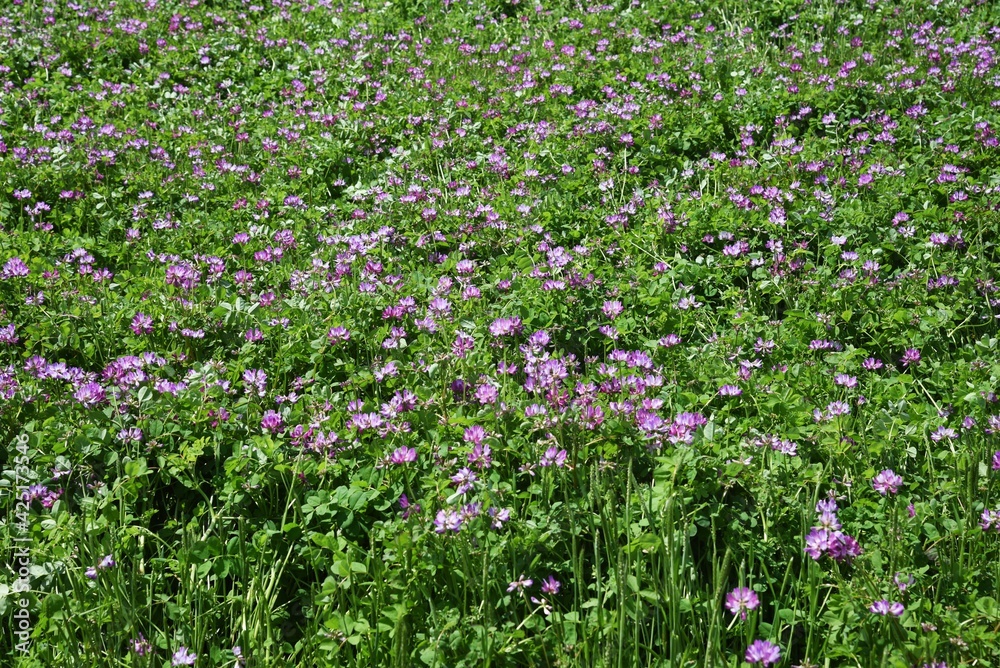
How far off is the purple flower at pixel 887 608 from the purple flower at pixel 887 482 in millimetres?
530

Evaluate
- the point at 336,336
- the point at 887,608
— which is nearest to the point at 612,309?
the point at 336,336

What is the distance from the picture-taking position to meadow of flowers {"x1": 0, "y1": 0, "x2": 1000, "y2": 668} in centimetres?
242

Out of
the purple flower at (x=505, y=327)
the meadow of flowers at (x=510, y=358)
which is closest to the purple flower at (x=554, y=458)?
the meadow of flowers at (x=510, y=358)

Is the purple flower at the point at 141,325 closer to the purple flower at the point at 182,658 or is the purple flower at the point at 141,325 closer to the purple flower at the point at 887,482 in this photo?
the purple flower at the point at 182,658

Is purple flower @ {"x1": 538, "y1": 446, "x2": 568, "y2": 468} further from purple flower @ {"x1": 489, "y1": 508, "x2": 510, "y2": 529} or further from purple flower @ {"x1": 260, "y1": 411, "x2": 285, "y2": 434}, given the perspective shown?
purple flower @ {"x1": 260, "y1": 411, "x2": 285, "y2": 434}

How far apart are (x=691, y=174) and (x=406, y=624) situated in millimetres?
3531

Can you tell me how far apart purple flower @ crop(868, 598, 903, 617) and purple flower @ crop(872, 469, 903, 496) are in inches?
20.9

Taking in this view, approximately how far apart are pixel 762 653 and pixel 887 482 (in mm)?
838

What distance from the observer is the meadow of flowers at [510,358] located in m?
2.42

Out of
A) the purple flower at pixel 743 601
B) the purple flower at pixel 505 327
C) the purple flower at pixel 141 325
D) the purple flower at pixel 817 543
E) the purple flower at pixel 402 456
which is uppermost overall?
the purple flower at pixel 141 325

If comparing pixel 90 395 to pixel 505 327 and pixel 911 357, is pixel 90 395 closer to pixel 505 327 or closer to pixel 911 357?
pixel 505 327

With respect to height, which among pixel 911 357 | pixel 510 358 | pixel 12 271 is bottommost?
pixel 911 357

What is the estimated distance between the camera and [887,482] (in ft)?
8.84

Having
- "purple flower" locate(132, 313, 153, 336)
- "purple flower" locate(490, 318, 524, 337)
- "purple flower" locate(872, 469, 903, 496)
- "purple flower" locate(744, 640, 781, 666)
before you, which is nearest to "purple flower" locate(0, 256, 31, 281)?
"purple flower" locate(132, 313, 153, 336)
